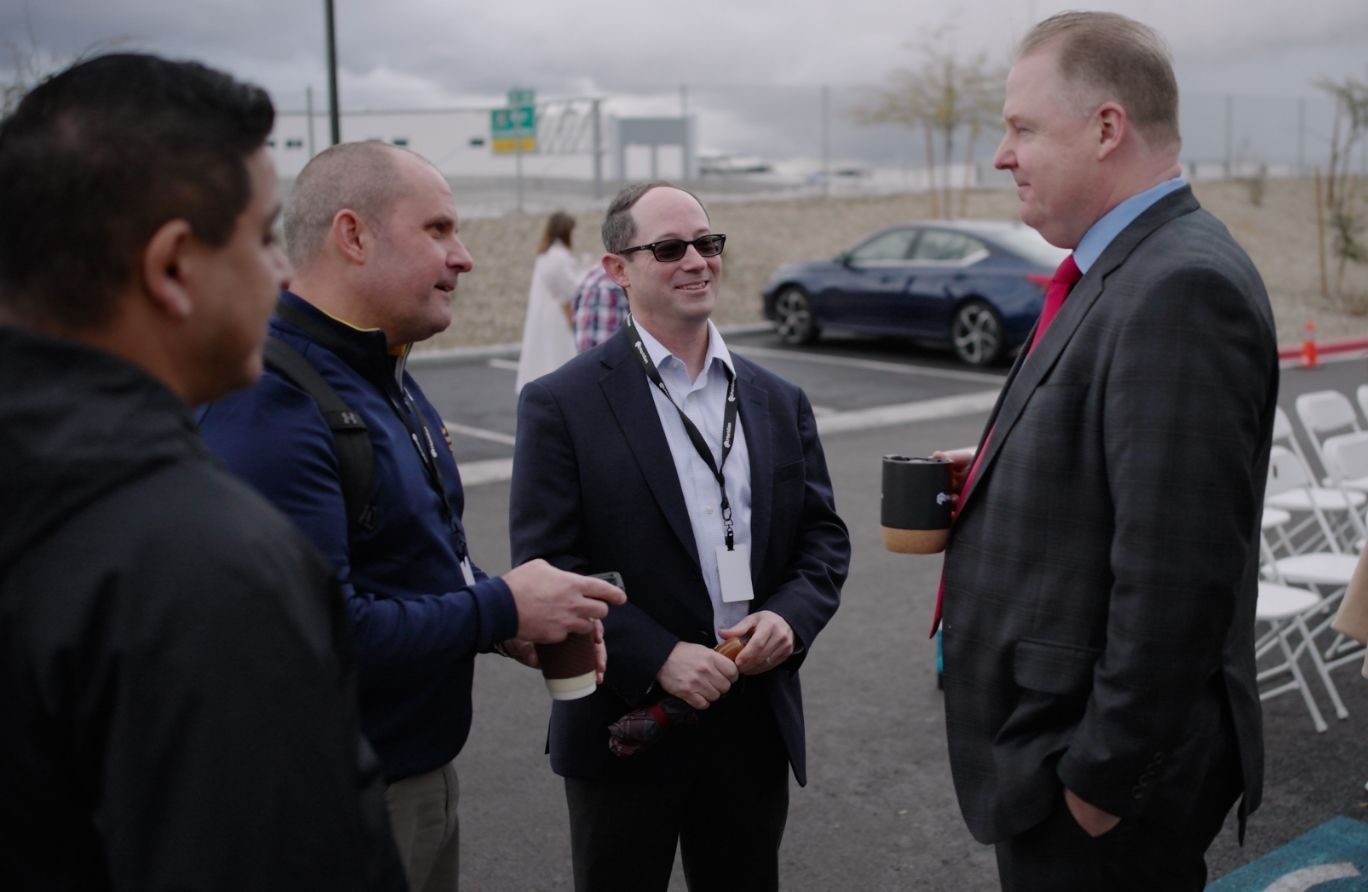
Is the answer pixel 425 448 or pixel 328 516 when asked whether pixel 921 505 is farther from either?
pixel 328 516

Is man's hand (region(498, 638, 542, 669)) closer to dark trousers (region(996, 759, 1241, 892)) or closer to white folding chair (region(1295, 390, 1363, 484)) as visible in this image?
dark trousers (region(996, 759, 1241, 892))

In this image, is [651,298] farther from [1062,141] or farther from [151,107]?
[151,107]

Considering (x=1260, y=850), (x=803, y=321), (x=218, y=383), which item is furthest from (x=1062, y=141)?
(x=803, y=321)

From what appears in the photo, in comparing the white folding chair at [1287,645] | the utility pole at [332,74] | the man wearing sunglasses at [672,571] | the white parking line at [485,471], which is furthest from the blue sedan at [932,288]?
the man wearing sunglasses at [672,571]

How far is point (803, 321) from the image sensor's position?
1692 cm

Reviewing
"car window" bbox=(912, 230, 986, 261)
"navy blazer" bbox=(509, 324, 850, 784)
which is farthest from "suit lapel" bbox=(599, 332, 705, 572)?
"car window" bbox=(912, 230, 986, 261)

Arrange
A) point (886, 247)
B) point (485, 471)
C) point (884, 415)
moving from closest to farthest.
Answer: point (485, 471)
point (884, 415)
point (886, 247)

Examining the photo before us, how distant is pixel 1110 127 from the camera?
7.29 ft

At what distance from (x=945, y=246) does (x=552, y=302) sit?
22.9 ft

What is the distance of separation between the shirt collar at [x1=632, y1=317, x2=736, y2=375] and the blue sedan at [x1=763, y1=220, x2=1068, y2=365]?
11.5 metres

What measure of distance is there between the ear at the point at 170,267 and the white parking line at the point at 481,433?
969 centimetres

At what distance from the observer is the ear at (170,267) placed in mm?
1100

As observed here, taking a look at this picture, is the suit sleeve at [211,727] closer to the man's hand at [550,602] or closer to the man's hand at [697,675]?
the man's hand at [550,602]

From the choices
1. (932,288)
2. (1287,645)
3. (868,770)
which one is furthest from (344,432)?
(932,288)
